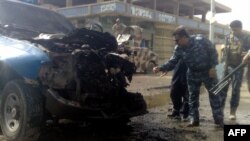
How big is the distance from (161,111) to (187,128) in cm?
147

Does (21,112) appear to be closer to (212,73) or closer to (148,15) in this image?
(212,73)

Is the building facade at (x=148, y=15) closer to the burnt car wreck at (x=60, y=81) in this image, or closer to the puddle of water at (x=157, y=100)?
the puddle of water at (x=157, y=100)

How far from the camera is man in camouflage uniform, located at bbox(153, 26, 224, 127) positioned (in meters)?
4.77

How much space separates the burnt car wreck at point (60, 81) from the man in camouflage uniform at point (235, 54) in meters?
1.84

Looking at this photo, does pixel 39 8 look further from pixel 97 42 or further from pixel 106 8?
pixel 106 8

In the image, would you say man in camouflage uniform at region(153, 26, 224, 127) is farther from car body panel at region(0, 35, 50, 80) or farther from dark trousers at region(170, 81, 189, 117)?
car body panel at region(0, 35, 50, 80)

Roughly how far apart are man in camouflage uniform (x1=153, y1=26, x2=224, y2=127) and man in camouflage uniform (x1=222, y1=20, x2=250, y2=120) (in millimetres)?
659

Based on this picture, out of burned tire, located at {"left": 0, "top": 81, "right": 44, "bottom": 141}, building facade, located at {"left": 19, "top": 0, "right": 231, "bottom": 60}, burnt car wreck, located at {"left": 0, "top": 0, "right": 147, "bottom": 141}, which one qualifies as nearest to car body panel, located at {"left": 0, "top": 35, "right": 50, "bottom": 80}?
burnt car wreck, located at {"left": 0, "top": 0, "right": 147, "bottom": 141}

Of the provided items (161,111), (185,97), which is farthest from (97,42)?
(161,111)

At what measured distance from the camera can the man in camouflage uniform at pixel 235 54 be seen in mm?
5359

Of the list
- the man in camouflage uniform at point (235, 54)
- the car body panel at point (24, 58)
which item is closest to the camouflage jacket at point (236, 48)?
the man in camouflage uniform at point (235, 54)

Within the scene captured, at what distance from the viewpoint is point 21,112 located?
364 centimetres
